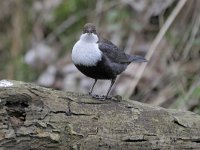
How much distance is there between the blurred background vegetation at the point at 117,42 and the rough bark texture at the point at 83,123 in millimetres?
1675

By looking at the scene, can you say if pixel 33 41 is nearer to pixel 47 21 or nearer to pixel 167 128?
pixel 47 21

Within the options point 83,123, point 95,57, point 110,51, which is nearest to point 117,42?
Answer: point 110,51

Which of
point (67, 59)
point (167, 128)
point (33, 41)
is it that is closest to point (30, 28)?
point (33, 41)

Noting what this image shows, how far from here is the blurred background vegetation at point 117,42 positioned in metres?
5.70

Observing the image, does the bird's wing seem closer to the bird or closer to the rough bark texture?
the bird

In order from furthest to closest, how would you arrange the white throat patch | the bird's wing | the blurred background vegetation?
the blurred background vegetation, the bird's wing, the white throat patch

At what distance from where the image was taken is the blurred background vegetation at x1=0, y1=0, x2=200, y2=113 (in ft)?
18.7

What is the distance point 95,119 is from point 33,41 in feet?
16.3

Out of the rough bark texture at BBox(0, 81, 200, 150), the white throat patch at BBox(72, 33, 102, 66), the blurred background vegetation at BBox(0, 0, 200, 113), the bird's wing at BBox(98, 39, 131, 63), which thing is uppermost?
the blurred background vegetation at BBox(0, 0, 200, 113)

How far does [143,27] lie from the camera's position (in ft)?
21.6

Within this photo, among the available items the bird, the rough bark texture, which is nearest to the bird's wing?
the bird

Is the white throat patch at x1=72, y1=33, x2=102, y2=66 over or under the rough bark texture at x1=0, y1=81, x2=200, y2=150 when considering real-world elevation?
over

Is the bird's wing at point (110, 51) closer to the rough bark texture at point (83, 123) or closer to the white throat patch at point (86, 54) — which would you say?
the white throat patch at point (86, 54)

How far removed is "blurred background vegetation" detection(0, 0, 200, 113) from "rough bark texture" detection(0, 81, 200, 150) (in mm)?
1675
